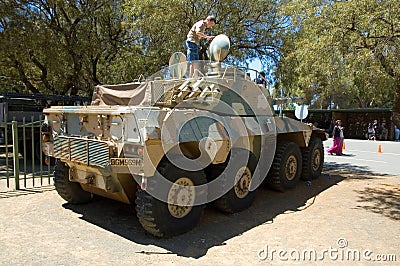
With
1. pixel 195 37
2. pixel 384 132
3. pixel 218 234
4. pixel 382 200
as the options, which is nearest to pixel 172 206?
pixel 218 234

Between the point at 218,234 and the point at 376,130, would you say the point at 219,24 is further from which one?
the point at 376,130

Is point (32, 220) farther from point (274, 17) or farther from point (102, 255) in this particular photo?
point (274, 17)

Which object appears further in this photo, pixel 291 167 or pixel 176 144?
pixel 291 167

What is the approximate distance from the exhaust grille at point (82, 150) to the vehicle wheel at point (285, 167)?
3.70 metres

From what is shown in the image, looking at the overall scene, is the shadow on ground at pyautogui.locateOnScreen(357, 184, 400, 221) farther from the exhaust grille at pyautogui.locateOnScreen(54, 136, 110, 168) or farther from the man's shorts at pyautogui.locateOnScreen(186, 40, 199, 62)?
the exhaust grille at pyautogui.locateOnScreen(54, 136, 110, 168)

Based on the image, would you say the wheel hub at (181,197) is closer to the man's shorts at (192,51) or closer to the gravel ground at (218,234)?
the gravel ground at (218,234)

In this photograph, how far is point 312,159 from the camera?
8734 millimetres

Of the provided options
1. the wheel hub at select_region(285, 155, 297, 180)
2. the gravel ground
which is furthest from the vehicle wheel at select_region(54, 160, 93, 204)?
the wheel hub at select_region(285, 155, 297, 180)

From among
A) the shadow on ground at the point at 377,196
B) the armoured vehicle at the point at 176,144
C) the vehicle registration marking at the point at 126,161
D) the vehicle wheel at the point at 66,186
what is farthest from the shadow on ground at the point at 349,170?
the vehicle registration marking at the point at 126,161

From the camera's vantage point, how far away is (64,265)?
420 centimetres

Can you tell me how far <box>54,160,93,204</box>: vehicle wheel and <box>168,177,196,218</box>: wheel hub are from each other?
2222mm

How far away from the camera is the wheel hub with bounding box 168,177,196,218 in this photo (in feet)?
16.0

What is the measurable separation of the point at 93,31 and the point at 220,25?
596 cm

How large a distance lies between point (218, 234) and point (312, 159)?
4293 millimetres
